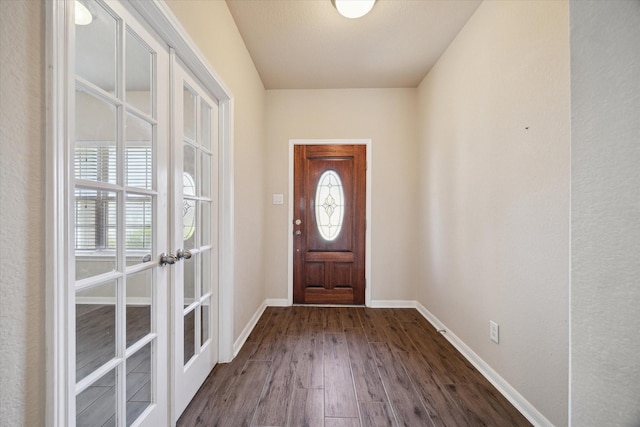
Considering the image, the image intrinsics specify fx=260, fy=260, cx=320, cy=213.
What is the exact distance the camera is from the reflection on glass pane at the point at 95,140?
0.81 m

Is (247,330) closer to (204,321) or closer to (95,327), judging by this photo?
(204,321)

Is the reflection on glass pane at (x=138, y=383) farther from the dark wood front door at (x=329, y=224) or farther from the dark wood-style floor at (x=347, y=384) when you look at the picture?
the dark wood front door at (x=329, y=224)

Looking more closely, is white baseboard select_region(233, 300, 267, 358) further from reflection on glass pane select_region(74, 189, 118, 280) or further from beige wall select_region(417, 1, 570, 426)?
beige wall select_region(417, 1, 570, 426)

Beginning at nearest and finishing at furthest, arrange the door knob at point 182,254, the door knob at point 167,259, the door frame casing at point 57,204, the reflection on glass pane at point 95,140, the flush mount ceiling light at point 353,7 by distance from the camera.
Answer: the door frame casing at point 57,204
the reflection on glass pane at point 95,140
the door knob at point 167,259
the door knob at point 182,254
the flush mount ceiling light at point 353,7

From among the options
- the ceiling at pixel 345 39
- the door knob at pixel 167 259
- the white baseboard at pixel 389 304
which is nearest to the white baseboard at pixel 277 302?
the white baseboard at pixel 389 304

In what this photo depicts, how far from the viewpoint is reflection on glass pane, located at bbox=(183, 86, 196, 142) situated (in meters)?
1.47

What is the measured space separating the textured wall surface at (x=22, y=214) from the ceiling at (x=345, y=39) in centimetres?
166

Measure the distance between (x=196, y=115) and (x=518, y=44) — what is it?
1933 mm

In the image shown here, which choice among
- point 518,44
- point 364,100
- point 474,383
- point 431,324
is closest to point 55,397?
point 474,383

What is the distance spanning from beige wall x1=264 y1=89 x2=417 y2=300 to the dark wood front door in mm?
153

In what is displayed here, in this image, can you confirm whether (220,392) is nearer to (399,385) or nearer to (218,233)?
(218,233)

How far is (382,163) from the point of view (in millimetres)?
3127

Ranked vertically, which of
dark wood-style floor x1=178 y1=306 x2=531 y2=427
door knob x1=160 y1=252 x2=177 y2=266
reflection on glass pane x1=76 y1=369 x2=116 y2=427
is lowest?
dark wood-style floor x1=178 y1=306 x2=531 y2=427

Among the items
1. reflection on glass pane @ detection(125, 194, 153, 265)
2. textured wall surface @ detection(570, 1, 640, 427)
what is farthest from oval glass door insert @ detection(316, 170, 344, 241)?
textured wall surface @ detection(570, 1, 640, 427)
